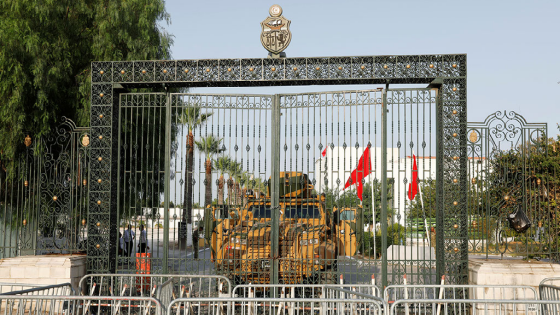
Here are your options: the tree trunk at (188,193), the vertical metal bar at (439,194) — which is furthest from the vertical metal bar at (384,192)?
the tree trunk at (188,193)

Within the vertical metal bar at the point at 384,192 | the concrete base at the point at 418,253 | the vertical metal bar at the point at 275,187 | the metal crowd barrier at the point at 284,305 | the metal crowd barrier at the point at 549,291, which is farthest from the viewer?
the vertical metal bar at the point at 275,187

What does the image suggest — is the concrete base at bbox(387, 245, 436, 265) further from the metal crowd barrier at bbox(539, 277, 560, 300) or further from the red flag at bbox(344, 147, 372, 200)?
the metal crowd barrier at bbox(539, 277, 560, 300)

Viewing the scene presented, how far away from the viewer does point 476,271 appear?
858 cm

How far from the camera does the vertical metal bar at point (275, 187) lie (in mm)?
9086

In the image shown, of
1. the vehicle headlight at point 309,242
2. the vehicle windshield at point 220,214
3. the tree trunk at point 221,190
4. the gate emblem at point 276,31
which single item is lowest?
the vehicle headlight at point 309,242

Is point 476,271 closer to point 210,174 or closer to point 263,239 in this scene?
point 263,239

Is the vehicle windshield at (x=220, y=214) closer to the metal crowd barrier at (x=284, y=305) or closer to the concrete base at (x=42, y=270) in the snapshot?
the metal crowd barrier at (x=284, y=305)

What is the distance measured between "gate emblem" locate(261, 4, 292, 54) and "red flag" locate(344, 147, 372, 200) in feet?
8.10

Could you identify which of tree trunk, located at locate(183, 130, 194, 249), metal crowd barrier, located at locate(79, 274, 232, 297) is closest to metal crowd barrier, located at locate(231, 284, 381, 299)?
metal crowd barrier, located at locate(79, 274, 232, 297)

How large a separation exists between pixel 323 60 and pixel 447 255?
4103 millimetres

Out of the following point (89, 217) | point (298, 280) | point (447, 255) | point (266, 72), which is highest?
point (266, 72)

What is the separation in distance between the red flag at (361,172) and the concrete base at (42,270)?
5.15 metres

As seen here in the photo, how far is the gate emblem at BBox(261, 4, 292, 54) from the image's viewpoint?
30.4ft

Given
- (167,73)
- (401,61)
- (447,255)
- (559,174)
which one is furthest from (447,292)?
(167,73)
